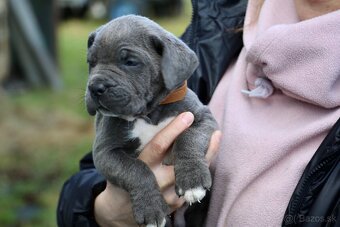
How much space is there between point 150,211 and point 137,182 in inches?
5.1

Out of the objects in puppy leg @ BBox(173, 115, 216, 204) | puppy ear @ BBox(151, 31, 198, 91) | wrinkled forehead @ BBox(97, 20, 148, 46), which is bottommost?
puppy leg @ BBox(173, 115, 216, 204)

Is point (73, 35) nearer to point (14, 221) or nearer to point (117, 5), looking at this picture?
point (117, 5)

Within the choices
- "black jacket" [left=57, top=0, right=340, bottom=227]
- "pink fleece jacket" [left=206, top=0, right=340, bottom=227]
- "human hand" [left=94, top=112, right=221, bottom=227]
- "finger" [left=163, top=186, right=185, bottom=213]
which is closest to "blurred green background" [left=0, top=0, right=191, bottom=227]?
"black jacket" [left=57, top=0, right=340, bottom=227]

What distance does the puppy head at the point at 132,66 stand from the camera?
225 centimetres

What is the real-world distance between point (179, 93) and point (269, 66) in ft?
1.36

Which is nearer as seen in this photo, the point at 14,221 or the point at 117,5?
the point at 14,221

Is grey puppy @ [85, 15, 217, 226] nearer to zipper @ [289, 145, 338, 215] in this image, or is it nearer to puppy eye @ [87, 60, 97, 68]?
puppy eye @ [87, 60, 97, 68]

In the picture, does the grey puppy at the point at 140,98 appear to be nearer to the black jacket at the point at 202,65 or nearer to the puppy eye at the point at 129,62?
the puppy eye at the point at 129,62

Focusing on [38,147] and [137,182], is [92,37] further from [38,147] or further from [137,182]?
[38,147]

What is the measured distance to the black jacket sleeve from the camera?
109 inches

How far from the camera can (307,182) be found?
2182mm

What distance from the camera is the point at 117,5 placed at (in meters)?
16.4

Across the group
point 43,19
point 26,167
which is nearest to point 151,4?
point 43,19

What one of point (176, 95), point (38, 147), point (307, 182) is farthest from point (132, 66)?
point (38, 147)
